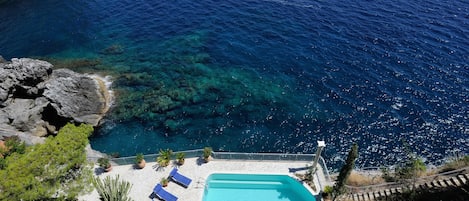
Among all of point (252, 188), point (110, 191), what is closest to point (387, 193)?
point (252, 188)

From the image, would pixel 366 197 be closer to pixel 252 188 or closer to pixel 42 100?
pixel 252 188

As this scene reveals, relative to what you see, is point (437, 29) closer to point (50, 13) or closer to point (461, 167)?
point (461, 167)

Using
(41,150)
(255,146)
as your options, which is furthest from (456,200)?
(41,150)

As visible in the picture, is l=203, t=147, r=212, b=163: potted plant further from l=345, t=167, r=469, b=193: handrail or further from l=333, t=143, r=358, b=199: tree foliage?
l=345, t=167, r=469, b=193: handrail

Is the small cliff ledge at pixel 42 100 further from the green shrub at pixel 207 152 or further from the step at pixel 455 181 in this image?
the step at pixel 455 181

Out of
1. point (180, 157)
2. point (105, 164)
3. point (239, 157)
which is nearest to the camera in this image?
point (105, 164)

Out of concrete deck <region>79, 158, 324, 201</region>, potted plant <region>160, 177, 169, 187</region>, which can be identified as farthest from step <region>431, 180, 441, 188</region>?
potted plant <region>160, 177, 169, 187</region>

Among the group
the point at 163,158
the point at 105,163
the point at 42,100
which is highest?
the point at 163,158
